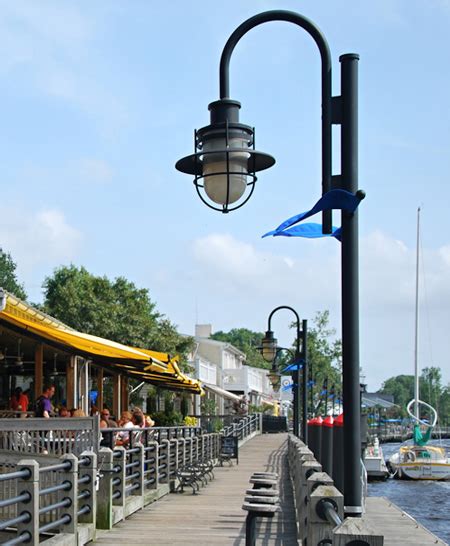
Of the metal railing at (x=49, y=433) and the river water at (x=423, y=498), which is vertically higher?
the metal railing at (x=49, y=433)

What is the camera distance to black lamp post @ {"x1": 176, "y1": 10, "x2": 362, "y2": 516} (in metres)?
6.48

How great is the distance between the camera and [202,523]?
47.8ft

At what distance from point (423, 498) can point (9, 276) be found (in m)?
53.0

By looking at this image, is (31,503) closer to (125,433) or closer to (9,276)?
(125,433)

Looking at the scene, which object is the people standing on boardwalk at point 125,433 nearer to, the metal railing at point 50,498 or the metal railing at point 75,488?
the metal railing at point 75,488

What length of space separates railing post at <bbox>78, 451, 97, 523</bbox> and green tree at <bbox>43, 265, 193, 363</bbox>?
151ft

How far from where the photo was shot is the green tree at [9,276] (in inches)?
3427

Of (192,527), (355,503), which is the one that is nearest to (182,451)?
(192,527)

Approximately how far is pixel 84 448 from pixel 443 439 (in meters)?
148

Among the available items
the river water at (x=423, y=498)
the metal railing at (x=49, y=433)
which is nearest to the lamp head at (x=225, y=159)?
the metal railing at (x=49, y=433)

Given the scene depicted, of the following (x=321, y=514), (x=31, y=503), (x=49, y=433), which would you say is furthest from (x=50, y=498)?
(x=321, y=514)

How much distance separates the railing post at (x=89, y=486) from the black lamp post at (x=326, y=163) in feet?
19.5

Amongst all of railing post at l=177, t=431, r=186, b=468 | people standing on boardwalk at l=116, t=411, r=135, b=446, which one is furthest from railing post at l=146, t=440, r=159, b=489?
railing post at l=177, t=431, r=186, b=468

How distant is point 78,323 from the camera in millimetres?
59438
